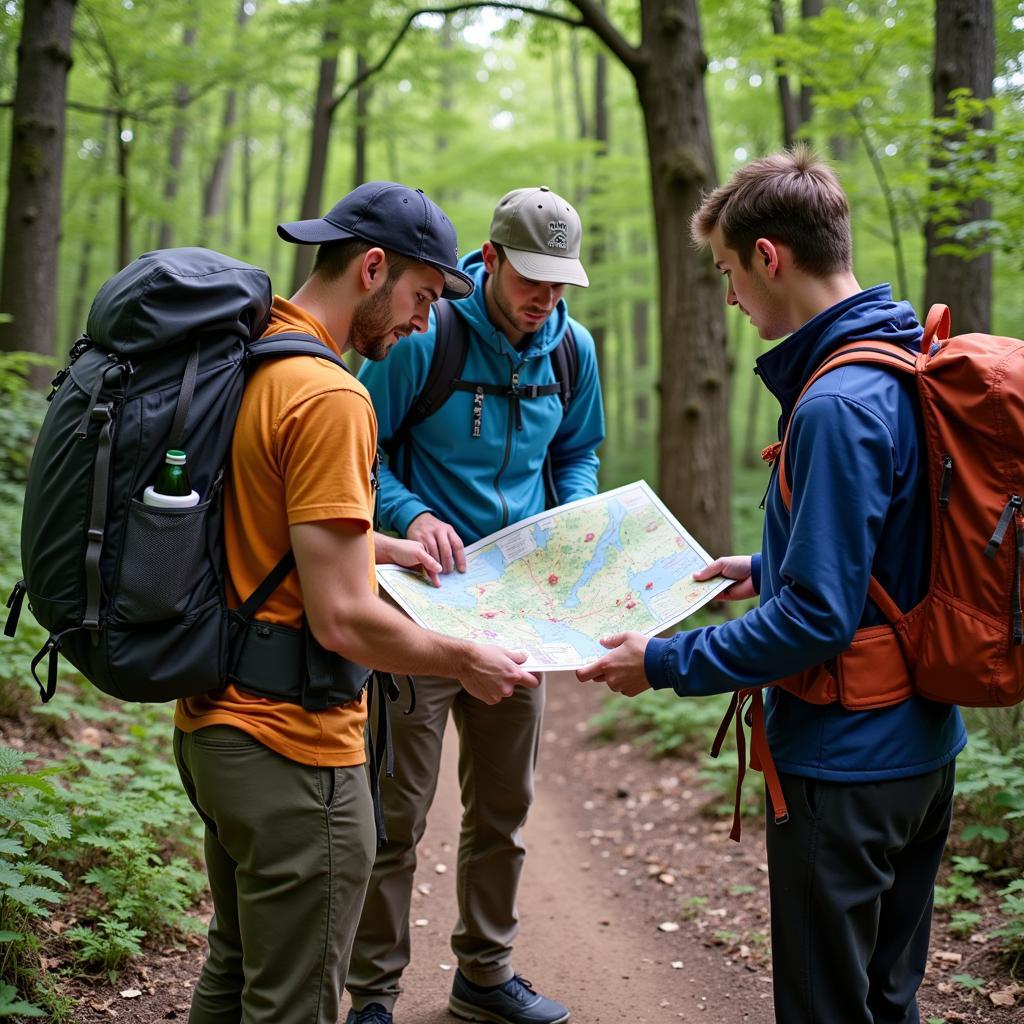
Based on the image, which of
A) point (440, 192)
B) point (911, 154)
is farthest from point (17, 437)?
point (440, 192)

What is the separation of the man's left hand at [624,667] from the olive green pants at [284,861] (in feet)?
2.26

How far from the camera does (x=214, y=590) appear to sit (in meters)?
2.05

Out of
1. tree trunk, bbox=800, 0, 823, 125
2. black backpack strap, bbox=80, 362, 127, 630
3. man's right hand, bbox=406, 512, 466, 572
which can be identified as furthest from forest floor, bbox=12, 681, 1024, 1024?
tree trunk, bbox=800, 0, 823, 125

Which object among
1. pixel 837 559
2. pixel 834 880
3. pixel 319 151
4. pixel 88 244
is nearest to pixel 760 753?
pixel 834 880

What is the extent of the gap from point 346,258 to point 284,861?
137cm

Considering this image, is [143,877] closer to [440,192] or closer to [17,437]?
[17,437]

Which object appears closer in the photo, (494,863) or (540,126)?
(494,863)

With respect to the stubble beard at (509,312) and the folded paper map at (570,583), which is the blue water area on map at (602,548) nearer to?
the folded paper map at (570,583)

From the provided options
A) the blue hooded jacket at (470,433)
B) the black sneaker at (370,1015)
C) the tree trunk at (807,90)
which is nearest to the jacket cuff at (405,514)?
the blue hooded jacket at (470,433)

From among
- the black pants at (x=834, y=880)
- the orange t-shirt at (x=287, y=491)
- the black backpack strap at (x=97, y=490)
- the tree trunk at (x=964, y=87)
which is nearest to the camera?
the black backpack strap at (x=97, y=490)

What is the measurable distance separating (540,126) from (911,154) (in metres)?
17.5

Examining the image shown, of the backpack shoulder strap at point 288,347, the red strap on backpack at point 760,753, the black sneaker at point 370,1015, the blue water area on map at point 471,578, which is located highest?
the backpack shoulder strap at point 288,347

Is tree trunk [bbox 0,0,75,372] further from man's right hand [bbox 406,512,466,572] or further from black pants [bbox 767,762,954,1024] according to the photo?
black pants [bbox 767,762,954,1024]

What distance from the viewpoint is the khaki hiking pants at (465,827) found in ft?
10.8
